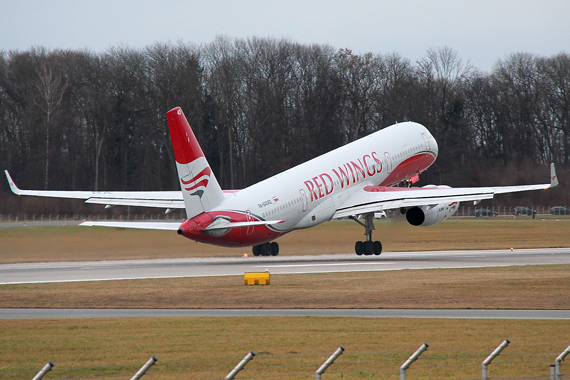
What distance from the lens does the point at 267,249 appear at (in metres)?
38.8

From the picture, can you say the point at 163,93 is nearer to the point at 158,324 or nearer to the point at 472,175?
the point at 472,175

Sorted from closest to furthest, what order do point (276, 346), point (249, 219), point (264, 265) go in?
point (276, 346) < point (249, 219) < point (264, 265)

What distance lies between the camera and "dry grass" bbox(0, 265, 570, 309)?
22.3m

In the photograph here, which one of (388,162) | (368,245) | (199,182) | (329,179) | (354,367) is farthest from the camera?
(388,162)

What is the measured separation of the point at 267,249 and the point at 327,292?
14030mm

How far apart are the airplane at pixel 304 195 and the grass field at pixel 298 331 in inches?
136

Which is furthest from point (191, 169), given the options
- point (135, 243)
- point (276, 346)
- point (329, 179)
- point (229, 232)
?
point (276, 346)

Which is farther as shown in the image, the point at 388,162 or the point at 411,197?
the point at 388,162

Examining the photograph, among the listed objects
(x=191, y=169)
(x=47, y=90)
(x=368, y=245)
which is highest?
(x=47, y=90)

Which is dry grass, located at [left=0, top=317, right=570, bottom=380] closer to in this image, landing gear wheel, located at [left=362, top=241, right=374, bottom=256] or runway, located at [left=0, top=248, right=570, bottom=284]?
runway, located at [left=0, top=248, right=570, bottom=284]

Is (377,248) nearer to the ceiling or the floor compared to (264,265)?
nearer to the ceiling

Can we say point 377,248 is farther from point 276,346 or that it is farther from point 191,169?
point 276,346

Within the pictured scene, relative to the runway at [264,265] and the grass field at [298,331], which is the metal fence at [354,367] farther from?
the runway at [264,265]

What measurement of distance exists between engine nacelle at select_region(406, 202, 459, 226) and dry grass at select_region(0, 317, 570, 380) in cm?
2259
